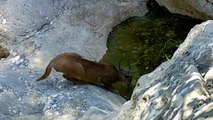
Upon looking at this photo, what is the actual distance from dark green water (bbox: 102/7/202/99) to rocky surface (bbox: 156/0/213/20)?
20cm

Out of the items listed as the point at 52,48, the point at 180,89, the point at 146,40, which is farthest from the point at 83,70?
the point at 180,89

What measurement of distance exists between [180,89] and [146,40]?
3.87 m

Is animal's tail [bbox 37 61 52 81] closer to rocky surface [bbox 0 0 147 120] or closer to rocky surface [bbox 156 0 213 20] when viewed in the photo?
rocky surface [bbox 0 0 147 120]

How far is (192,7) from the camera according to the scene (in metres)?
6.42

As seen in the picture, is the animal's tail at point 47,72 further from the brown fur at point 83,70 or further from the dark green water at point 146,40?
the dark green water at point 146,40

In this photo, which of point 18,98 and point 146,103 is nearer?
point 146,103

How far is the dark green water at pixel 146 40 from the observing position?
625cm

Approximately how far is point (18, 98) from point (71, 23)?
6.22 feet

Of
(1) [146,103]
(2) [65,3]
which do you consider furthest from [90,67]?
(1) [146,103]

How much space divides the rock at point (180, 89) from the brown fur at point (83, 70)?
2088 millimetres

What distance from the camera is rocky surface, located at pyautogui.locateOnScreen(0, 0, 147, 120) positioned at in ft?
16.7

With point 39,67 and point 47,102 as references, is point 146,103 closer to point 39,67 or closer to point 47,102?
point 47,102

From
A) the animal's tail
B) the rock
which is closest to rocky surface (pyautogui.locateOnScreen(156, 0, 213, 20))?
the animal's tail

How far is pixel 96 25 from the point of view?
6.97 metres
